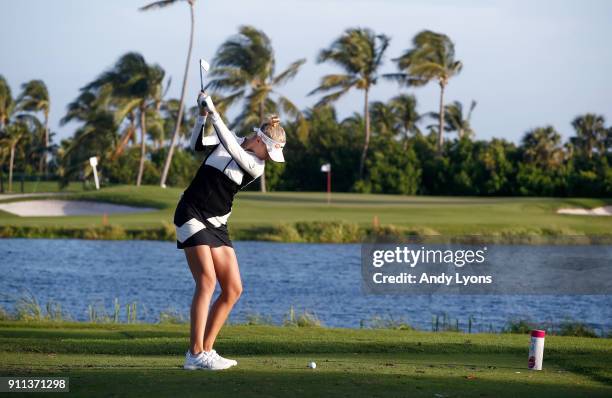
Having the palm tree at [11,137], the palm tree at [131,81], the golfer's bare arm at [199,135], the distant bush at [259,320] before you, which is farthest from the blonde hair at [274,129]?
the palm tree at [11,137]

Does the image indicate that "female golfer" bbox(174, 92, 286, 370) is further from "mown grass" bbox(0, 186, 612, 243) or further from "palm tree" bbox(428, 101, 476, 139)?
"palm tree" bbox(428, 101, 476, 139)

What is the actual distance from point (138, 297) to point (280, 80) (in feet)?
139

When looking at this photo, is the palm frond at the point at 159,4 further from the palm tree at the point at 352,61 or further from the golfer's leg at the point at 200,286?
the golfer's leg at the point at 200,286

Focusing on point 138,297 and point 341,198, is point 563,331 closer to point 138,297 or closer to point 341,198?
point 138,297

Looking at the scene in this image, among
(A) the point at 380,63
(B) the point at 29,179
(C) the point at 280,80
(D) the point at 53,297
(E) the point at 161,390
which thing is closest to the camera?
(E) the point at 161,390

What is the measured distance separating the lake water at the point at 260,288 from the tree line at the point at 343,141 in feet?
72.7

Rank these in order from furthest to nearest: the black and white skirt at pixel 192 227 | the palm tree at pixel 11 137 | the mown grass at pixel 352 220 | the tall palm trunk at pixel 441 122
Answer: the palm tree at pixel 11 137 < the tall palm trunk at pixel 441 122 < the mown grass at pixel 352 220 < the black and white skirt at pixel 192 227

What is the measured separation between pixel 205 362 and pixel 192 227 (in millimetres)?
1103

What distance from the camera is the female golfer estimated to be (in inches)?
337

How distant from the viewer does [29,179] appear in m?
95.1

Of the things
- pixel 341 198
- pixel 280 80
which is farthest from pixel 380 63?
pixel 341 198

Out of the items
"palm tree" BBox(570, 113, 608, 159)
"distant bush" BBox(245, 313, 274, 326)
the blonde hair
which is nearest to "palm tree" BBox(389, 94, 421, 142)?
"palm tree" BBox(570, 113, 608, 159)

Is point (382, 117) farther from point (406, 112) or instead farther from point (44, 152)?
point (44, 152)

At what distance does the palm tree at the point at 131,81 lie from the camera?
6162 centimetres
